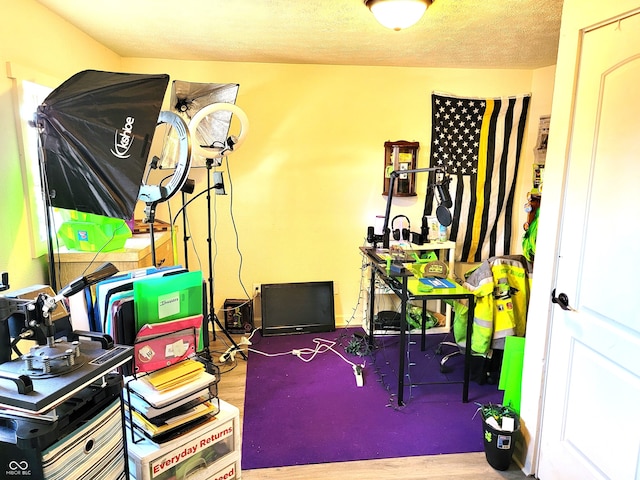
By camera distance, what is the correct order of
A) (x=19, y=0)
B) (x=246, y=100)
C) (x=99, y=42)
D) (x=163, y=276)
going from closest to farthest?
(x=163, y=276), (x=19, y=0), (x=99, y=42), (x=246, y=100)

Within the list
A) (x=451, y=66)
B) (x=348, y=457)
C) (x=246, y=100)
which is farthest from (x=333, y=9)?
(x=348, y=457)

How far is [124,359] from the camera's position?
3.80 ft

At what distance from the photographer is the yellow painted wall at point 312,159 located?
3545mm

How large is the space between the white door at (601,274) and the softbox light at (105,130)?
1787mm

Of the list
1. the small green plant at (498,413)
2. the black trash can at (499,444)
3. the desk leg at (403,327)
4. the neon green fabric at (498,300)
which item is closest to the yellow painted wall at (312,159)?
the neon green fabric at (498,300)

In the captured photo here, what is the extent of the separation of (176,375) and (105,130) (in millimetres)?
1070

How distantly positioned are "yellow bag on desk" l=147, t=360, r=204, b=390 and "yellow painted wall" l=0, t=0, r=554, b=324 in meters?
2.27

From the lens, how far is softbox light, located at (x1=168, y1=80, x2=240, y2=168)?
9.54ft

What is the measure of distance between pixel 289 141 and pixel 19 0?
79.8 inches

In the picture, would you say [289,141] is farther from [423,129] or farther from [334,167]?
[423,129]

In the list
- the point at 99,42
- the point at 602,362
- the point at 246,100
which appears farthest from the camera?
the point at 246,100

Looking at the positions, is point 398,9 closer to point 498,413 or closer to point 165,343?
point 165,343

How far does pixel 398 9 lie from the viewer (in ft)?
6.73

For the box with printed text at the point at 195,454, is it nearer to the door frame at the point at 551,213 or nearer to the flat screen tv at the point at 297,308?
the door frame at the point at 551,213
